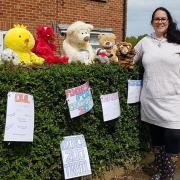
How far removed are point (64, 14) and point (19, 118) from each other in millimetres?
7074

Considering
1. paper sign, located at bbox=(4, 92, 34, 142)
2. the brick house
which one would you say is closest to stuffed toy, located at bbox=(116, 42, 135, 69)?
paper sign, located at bbox=(4, 92, 34, 142)

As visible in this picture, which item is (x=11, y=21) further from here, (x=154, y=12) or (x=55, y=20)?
(x=154, y=12)

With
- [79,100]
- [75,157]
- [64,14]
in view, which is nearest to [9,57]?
[79,100]

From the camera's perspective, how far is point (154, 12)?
16.4 feet

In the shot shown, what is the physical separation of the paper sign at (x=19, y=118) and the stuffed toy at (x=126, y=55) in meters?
1.72

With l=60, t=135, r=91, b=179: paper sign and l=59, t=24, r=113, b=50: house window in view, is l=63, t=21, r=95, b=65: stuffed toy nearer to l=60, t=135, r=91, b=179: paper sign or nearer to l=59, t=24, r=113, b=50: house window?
l=60, t=135, r=91, b=179: paper sign

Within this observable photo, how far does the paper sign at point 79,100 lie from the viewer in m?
4.58

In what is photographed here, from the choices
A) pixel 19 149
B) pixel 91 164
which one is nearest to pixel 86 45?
pixel 91 164

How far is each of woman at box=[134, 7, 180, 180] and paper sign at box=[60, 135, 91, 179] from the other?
0.82 meters

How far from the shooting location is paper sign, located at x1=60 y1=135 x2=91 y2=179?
4.64 meters

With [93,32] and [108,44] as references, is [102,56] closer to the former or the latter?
[108,44]

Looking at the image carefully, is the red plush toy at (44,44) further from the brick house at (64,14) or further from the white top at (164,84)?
the brick house at (64,14)

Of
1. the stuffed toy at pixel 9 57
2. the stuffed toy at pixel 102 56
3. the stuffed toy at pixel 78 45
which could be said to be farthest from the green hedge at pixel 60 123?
the stuffed toy at pixel 78 45

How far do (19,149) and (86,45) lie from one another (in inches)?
83.2
